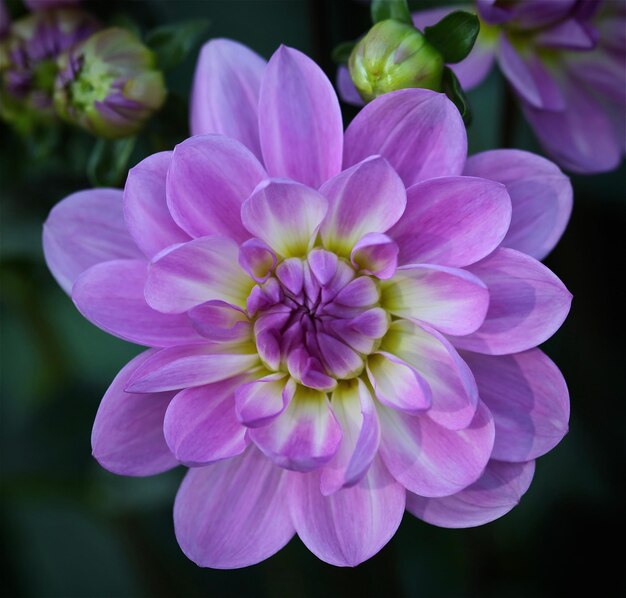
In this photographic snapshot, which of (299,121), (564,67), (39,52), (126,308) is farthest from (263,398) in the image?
(564,67)

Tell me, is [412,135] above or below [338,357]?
above

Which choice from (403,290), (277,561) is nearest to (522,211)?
(403,290)

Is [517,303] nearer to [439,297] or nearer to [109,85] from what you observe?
[439,297]

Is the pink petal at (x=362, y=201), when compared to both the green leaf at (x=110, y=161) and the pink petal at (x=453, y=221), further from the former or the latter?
the green leaf at (x=110, y=161)

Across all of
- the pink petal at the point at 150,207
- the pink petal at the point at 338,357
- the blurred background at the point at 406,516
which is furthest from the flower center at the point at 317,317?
the blurred background at the point at 406,516

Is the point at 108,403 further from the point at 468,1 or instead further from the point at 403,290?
the point at 468,1

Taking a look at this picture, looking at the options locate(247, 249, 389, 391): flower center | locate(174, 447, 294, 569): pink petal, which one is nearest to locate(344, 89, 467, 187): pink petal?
locate(247, 249, 389, 391): flower center
